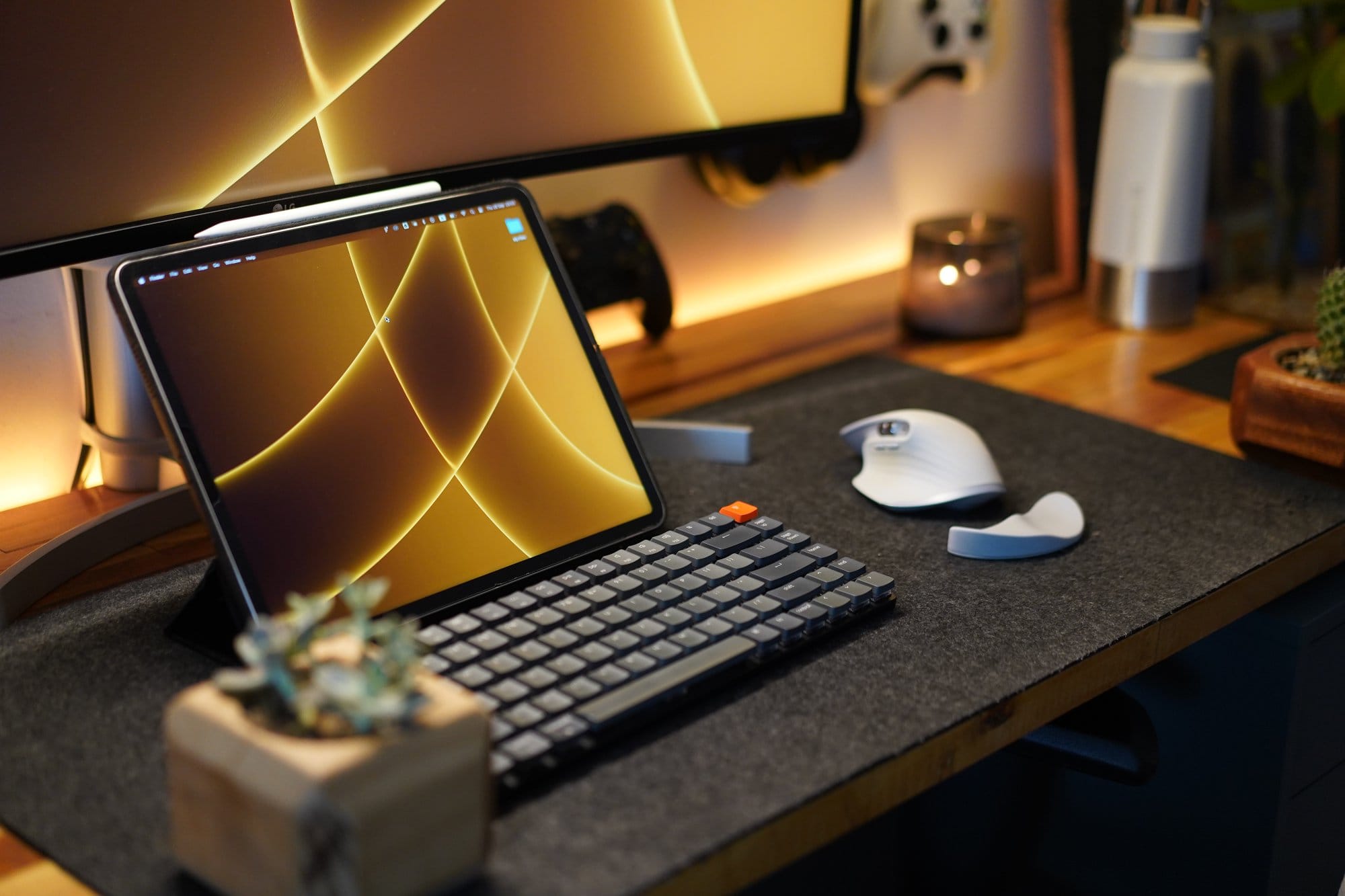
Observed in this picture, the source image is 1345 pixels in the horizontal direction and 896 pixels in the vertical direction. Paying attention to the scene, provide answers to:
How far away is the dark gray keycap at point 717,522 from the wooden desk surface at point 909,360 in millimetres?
198

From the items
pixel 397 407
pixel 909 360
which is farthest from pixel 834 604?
pixel 909 360

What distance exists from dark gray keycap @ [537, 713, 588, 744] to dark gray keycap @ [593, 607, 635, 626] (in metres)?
0.08

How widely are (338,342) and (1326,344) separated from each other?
0.67 metres

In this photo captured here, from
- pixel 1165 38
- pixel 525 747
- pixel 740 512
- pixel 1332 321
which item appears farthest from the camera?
pixel 1165 38

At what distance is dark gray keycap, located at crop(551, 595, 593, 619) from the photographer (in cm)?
67

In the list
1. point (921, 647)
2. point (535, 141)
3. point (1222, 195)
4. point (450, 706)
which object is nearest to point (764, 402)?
point (535, 141)

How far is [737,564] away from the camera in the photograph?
2.36 ft

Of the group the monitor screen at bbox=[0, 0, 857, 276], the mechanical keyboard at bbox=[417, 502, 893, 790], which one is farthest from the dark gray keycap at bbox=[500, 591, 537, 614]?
the monitor screen at bbox=[0, 0, 857, 276]

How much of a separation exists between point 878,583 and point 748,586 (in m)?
0.07

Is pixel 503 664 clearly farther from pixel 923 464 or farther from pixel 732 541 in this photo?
pixel 923 464

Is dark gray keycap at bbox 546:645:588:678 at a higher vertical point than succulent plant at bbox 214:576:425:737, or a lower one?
lower

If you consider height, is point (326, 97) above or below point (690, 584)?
above

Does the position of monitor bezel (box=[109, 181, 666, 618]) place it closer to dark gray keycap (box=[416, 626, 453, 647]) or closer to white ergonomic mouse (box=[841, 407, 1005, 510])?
dark gray keycap (box=[416, 626, 453, 647])

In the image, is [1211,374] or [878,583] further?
[1211,374]
